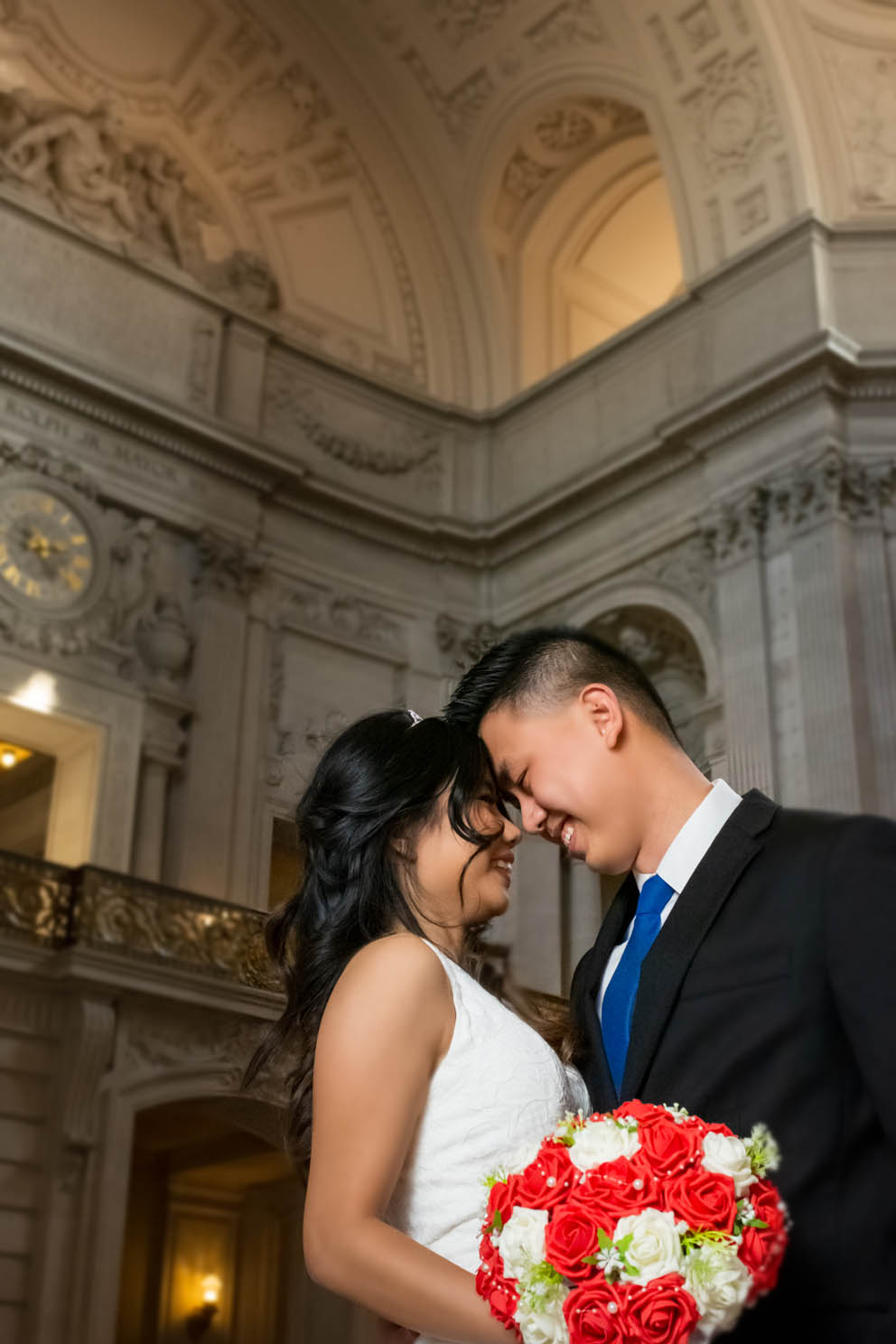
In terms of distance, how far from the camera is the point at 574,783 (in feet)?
9.12

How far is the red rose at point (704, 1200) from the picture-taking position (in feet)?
6.35

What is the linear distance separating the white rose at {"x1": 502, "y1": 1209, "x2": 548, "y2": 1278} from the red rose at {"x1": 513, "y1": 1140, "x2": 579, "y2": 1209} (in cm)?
2

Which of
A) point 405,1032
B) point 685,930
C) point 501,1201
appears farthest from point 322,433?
point 501,1201

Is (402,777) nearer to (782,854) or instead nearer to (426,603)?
(782,854)

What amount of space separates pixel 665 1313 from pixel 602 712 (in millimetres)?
1180

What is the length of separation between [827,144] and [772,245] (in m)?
1.22

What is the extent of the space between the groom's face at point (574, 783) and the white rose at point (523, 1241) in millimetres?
843

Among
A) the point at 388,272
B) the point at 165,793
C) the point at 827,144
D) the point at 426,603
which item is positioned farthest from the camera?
the point at 388,272

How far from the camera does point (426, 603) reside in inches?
613

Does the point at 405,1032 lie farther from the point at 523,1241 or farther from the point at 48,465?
the point at 48,465

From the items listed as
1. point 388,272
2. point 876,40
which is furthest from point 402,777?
point 388,272

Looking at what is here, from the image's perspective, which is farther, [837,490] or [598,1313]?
[837,490]

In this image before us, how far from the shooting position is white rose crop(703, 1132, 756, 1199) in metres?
1.98

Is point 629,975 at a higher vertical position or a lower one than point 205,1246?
lower
